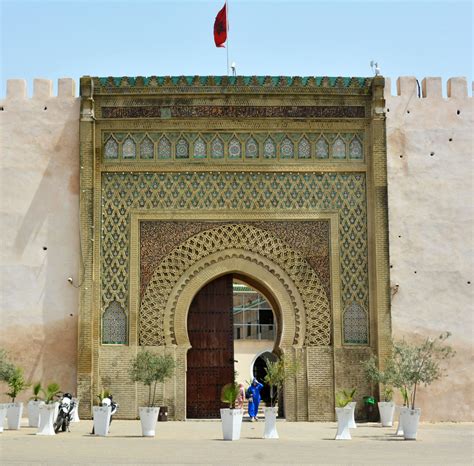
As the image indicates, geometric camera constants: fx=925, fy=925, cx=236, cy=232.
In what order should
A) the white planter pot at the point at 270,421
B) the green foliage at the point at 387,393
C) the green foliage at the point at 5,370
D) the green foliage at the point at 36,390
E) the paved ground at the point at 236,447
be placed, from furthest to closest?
the green foliage at the point at 387,393 < the green foliage at the point at 36,390 < the green foliage at the point at 5,370 < the white planter pot at the point at 270,421 < the paved ground at the point at 236,447

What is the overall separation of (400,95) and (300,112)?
164 cm

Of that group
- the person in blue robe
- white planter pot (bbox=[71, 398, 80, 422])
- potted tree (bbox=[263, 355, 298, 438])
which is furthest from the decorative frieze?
white planter pot (bbox=[71, 398, 80, 422])

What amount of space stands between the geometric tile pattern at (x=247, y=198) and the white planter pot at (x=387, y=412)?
1.63m

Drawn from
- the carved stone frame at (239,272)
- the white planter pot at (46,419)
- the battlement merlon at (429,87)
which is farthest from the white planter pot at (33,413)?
the battlement merlon at (429,87)

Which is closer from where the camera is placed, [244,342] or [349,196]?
[349,196]

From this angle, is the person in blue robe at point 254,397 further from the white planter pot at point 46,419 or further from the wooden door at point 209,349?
the white planter pot at point 46,419

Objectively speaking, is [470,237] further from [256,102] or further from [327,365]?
[256,102]

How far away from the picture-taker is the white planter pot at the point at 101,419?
11188mm

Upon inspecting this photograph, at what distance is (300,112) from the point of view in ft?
47.3

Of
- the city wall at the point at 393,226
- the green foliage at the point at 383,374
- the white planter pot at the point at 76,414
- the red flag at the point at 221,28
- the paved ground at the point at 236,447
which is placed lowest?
the paved ground at the point at 236,447

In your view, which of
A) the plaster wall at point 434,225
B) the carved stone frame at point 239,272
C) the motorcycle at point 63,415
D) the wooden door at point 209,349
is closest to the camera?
the motorcycle at point 63,415

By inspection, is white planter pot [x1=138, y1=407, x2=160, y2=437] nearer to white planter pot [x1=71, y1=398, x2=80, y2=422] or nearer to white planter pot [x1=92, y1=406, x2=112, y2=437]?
white planter pot [x1=92, y1=406, x2=112, y2=437]

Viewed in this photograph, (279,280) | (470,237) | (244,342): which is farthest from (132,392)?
(244,342)

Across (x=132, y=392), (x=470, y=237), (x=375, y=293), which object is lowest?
(x=132, y=392)
